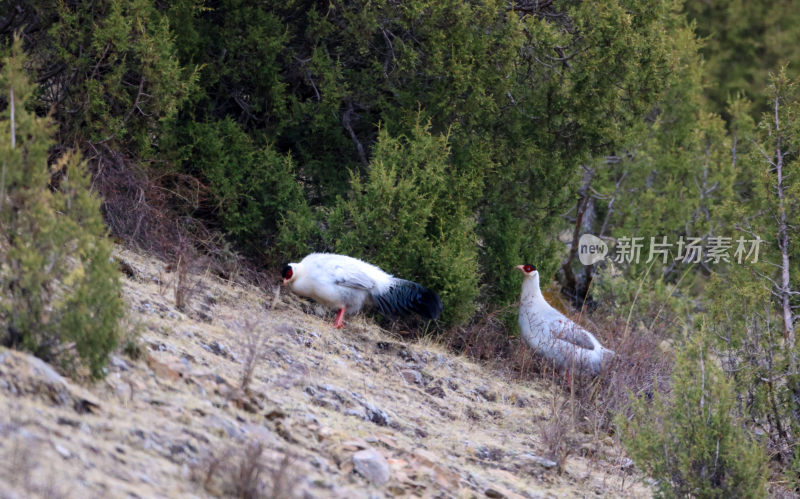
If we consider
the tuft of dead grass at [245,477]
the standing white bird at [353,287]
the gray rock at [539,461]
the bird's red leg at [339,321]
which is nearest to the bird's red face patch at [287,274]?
the standing white bird at [353,287]

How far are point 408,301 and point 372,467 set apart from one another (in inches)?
144

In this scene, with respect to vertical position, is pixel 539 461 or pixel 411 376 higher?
pixel 411 376

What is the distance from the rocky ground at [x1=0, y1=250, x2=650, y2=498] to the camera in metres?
3.73

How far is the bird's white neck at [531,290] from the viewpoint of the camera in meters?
8.94

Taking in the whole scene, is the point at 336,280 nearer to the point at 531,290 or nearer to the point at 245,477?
the point at 531,290

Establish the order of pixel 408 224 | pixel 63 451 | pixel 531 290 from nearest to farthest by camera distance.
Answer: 1. pixel 63 451
2. pixel 408 224
3. pixel 531 290

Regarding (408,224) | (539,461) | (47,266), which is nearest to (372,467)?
(539,461)

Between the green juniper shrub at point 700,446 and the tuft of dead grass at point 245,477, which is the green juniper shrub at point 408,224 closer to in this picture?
the green juniper shrub at point 700,446

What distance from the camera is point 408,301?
8.23 meters

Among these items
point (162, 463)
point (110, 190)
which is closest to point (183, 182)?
point (110, 190)

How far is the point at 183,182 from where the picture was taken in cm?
866

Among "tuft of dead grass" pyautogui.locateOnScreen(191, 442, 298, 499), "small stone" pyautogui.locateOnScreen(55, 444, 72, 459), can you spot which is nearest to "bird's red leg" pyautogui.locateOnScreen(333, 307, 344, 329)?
"tuft of dead grass" pyautogui.locateOnScreen(191, 442, 298, 499)

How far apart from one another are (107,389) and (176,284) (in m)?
2.51

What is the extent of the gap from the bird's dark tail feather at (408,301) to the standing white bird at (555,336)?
938 millimetres
